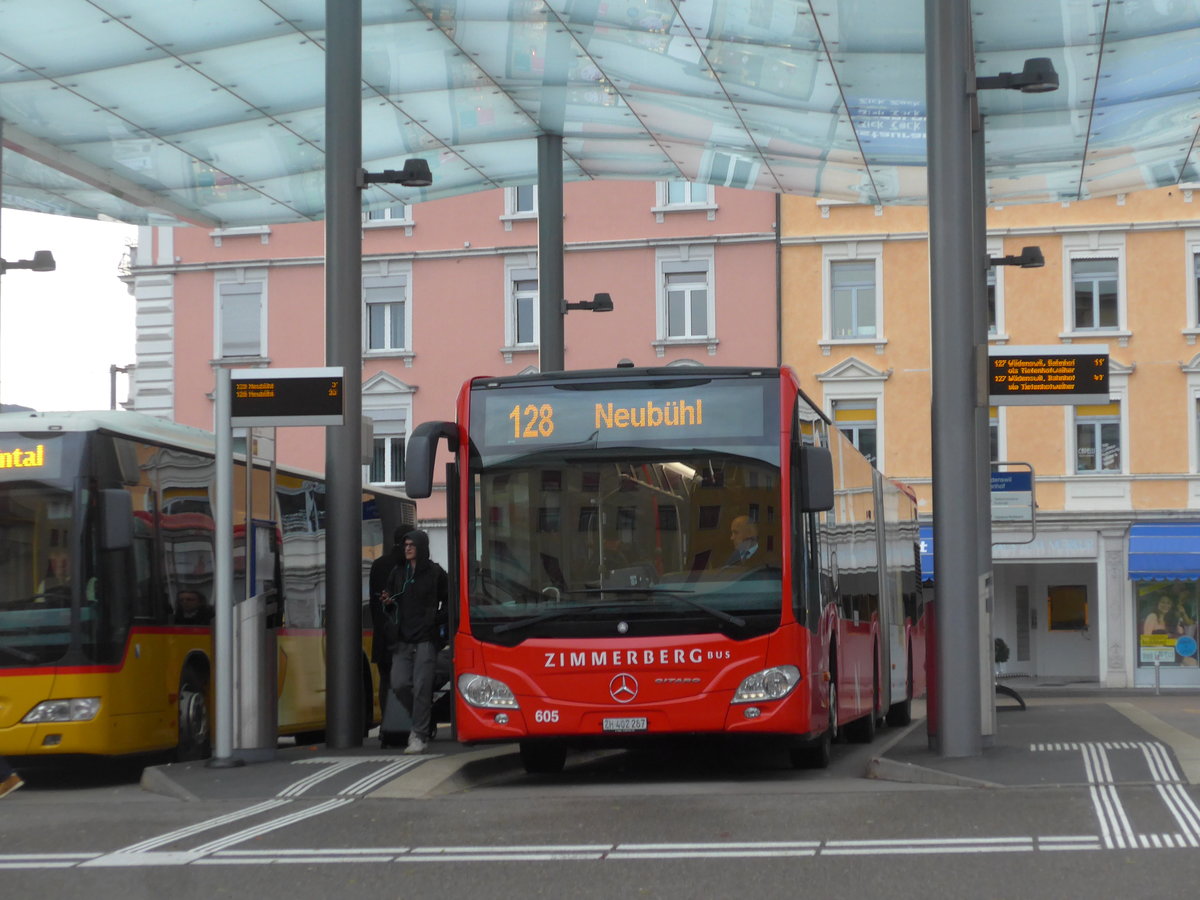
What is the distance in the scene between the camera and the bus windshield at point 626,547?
12.5 m

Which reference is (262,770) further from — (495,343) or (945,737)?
(495,343)

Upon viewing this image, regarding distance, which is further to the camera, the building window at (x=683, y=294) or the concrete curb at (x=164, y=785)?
the building window at (x=683, y=294)

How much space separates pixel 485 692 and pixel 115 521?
11.3 ft

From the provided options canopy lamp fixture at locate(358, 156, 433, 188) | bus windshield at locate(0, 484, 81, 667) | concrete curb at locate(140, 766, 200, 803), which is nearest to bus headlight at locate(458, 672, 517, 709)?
concrete curb at locate(140, 766, 200, 803)

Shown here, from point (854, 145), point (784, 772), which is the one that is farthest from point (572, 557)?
point (854, 145)

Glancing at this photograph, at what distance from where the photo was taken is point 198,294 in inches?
1848

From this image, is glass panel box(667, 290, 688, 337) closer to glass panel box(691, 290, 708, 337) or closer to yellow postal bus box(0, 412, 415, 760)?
glass panel box(691, 290, 708, 337)

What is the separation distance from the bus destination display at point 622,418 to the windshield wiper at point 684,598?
102 centimetres

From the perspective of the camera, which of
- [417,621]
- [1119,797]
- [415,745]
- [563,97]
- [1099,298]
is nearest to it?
[1119,797]

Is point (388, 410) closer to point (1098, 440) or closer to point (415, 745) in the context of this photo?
point (1098, 440)

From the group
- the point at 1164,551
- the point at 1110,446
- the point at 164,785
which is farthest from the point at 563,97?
the point at 1164,551

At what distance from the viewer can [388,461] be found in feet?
148

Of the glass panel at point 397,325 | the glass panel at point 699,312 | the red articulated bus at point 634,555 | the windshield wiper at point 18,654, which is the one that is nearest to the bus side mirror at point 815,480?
the red articulated bus at point 634,555

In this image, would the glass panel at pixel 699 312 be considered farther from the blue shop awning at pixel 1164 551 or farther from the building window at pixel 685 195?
the blue shop awning at pixel 1164 551
